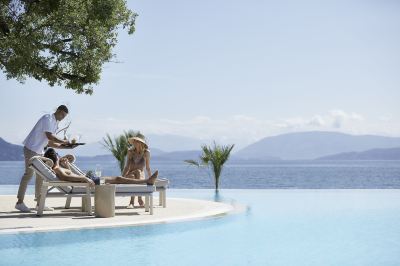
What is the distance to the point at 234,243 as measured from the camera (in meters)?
7.11

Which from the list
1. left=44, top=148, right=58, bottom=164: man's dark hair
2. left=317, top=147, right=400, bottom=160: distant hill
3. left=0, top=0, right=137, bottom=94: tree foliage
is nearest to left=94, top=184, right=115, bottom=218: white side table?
left=44, top=148, right=58, bottom=164: man's dark hair

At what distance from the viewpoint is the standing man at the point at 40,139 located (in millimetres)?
9508

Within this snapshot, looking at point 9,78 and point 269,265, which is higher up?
point 9,78

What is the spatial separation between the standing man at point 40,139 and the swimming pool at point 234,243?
2.23 meters

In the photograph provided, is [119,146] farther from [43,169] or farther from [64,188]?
[43,169]

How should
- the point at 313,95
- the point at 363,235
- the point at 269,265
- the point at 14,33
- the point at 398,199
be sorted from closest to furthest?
the point at 269,265
the point at 363,235
the point at 14,33
the point at 398,199
the point at 313,95

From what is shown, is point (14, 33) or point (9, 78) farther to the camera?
point (9, 78)

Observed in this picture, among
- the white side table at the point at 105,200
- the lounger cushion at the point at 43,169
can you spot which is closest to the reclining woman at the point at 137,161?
the white side table at the point at 105,200

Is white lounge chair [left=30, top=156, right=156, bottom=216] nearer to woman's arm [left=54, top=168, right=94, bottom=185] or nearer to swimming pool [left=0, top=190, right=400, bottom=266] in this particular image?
woman's arm [left=54, top=168, right=94, bottom=185]

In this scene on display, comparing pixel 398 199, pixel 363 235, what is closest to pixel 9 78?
pixel 363 235

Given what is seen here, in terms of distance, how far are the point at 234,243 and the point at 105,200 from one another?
269 cm

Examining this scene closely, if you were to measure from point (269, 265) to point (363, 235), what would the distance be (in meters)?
2.46

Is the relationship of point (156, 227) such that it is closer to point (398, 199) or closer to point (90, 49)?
point (90, 49)

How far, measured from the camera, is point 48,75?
37.2ft
